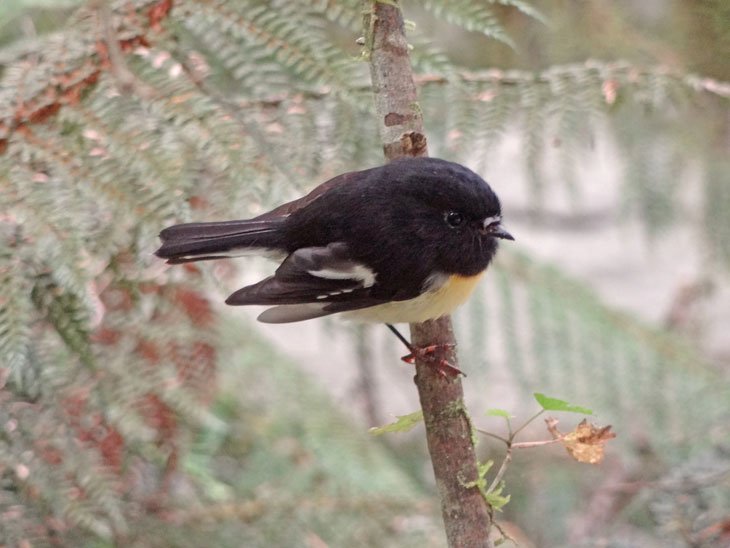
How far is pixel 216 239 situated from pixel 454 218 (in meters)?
0.44

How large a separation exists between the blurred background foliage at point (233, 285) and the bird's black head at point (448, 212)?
0.29m

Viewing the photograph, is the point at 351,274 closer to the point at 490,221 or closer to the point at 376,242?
the point at 376,242

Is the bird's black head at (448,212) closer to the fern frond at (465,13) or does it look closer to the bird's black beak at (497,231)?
the bird's black beak at (497,231)

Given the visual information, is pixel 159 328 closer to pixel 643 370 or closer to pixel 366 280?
pixel 366 280

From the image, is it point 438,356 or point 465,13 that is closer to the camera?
point 438,356

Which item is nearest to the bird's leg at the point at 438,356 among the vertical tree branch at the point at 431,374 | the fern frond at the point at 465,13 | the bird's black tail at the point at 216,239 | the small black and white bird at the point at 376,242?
the vertical tree branch at the point at 431,374

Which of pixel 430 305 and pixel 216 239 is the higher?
pixel 216 239

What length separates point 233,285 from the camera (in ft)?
8.91

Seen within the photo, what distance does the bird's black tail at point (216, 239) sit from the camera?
162 centimetres

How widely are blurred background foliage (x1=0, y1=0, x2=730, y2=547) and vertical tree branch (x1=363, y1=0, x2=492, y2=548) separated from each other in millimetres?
363

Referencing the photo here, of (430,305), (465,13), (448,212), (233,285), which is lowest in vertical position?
(233,285)

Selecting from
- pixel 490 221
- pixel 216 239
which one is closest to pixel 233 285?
pixel 216 239

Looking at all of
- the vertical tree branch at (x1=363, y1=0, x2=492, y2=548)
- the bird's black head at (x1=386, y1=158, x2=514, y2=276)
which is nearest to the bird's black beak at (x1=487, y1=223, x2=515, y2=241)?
the bird's black head at (x1=386, y1=158, x2=514, y2=276)

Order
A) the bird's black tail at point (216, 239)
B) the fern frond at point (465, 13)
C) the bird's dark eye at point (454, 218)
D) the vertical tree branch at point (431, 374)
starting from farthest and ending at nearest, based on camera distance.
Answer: the fern frond at point (465, 13) → the bird's dark eye at point (454, 218) → the bird's black tail at point (216, 239) → the vertical tree branch at point (431, 374)
